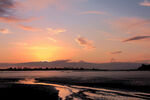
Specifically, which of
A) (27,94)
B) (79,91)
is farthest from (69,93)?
(27,94)

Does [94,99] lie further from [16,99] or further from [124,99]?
[16,99]

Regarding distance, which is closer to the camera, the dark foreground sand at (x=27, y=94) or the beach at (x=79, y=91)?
the dark foreground sand at (x=27, y=94)

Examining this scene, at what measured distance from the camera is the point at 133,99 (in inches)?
1053

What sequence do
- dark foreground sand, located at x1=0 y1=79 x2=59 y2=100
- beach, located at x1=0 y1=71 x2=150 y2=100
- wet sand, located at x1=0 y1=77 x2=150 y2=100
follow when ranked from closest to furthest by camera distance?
dark foreground sand, located at x1=0 y1=79 x2=59 y2=100, wet sand, located at x1=0 y1=77 x2=150 y2=100, beach, located at x1=0 y1=71 x2=150 y2=100

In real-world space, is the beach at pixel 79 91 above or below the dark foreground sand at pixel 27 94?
below

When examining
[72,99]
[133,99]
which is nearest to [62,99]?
[72,99]

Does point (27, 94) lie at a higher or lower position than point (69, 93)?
higher

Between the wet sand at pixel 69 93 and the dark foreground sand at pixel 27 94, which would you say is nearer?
the dark foreground sand at pixel 27 94

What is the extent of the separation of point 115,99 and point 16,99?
15.1 meters

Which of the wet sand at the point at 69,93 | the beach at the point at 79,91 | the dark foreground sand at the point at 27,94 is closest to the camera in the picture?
the dark foreground sand at the point at 27,94

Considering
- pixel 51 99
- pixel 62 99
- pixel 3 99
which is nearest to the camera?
pixel 3 99

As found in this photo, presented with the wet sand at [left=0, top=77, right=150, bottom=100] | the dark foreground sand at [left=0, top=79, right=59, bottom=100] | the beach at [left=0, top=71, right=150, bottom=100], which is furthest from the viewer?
the beach at [left=0, top=71, right=150, bottom=100]

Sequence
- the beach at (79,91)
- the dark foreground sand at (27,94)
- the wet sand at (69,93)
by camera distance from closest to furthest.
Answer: the dark foreground sand at (27,94) → the wet sand at (69,93) → the beach at (79,91)

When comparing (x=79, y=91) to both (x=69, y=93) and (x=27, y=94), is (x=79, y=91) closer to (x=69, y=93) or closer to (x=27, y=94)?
(x=69, y=93)
